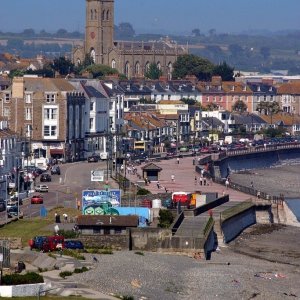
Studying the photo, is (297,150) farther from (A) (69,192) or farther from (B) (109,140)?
(A) (69,192)

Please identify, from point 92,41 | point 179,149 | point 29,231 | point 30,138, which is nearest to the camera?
point 29,231

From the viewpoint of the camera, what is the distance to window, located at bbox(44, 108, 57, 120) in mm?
106938

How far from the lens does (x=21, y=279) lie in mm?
40188

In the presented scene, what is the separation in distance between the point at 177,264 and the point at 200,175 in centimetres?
4491

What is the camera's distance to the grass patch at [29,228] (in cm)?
5397

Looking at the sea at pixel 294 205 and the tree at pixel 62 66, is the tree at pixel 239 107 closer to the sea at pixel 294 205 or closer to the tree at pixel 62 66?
the tree at pixel 62 66

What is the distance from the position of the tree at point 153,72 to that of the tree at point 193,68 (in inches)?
84.3

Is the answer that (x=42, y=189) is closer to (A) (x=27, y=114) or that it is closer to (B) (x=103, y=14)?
(A) (x=27, y=114)

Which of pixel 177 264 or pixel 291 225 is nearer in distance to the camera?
pixel 177 264

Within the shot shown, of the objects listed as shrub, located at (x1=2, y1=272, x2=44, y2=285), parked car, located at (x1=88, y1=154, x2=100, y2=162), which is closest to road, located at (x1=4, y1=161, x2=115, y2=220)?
parked car, located at (x1=88, y1=154, x2=100, y2=162)

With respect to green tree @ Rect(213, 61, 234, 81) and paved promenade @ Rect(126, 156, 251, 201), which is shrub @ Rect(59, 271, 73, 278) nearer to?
paved promenade @ Rect(126, 156, 251, 201)

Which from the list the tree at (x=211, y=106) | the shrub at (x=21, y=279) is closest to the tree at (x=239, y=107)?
the tree at (x=211, y=106)

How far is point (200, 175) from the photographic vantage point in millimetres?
94312

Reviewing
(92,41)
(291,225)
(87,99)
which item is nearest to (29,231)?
(291,225)
